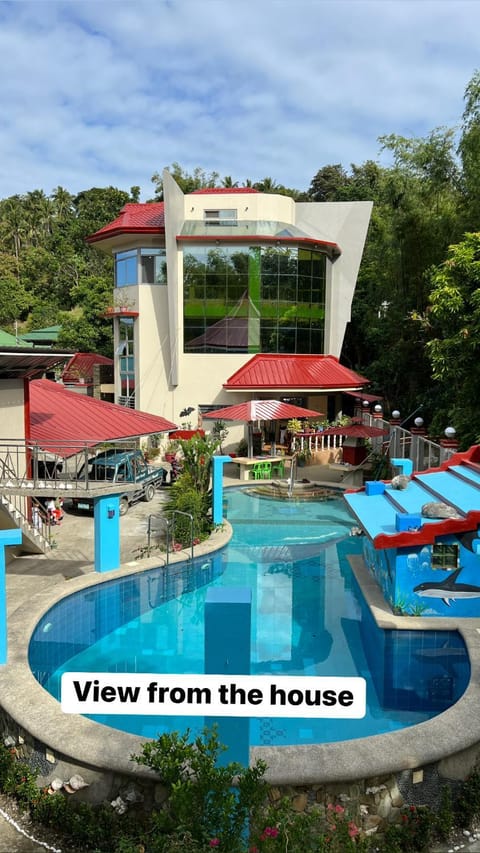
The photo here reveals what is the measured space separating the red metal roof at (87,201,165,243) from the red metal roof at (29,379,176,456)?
1424 centimetres

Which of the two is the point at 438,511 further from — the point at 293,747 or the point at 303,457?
the point at 303,457

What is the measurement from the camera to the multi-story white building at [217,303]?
98.3ft

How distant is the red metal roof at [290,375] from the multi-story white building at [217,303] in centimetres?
6

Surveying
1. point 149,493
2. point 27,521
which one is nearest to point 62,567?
point 27,521

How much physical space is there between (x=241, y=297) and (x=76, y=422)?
16236 millimetres

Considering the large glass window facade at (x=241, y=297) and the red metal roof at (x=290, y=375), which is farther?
the large glass window facade at (x=241, y=297)

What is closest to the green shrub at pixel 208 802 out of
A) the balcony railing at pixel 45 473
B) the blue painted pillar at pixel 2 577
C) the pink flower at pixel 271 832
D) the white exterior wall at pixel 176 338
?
the pink flower at pixel 271 832

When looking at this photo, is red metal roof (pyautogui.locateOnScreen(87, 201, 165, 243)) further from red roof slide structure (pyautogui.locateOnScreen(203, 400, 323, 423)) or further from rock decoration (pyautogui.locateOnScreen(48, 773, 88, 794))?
rock decoration (pyautogui.locateOnScreen(48, 773, 88, 794))

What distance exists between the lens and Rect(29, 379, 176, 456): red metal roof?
14.4 metres

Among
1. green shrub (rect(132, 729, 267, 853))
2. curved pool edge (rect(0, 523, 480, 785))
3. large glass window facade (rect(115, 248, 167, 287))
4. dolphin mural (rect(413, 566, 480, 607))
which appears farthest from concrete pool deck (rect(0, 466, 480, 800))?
large glass window facade (rect(115, 248, 167, 287))

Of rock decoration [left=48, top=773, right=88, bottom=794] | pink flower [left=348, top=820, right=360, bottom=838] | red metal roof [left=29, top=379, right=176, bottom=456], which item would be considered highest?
red metal roof [left=29, top=379, right=176, bottom=456]

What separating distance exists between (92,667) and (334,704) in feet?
21.3

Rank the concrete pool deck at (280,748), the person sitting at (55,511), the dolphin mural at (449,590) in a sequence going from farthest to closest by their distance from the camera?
the person sitting at (55,511) < the dolphin mural at (449,590) < the concrete pool deck at (280,748)

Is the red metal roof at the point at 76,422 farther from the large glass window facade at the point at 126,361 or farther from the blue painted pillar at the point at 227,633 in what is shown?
the large glass window facade at the point at 126,361
